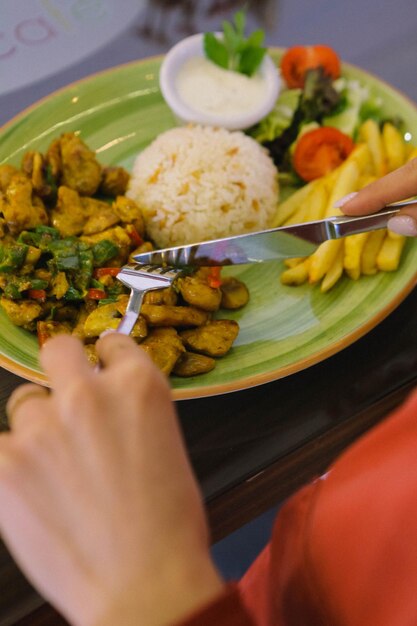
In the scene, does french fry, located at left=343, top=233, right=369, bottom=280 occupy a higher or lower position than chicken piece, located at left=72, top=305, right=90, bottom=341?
lower

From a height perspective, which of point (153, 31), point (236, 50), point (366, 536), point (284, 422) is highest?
point (153, 31)

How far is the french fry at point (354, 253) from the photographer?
1519 mm

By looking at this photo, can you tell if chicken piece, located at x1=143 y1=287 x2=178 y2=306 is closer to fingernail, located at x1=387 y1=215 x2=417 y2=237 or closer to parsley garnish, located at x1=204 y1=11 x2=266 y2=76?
fingernail, located at x1=387 y1=215 x2=417 y2=237

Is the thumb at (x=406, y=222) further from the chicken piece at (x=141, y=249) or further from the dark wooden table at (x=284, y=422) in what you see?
the chicken piece at (x=141, y=249)

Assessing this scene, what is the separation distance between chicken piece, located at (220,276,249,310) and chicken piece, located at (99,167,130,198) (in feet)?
1.57

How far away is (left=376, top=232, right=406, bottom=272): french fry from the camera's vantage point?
1504 millimetres

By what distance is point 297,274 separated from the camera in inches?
63.2

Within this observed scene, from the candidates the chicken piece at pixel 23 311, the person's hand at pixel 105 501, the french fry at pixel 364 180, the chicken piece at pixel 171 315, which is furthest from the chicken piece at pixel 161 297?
the person's hand at pixel 105 501

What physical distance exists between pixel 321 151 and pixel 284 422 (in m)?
0.94

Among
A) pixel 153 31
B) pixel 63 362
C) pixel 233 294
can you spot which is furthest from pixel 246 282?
pixel 153 31

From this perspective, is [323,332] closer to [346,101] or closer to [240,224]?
[240,224]

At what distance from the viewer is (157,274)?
1.38 metres

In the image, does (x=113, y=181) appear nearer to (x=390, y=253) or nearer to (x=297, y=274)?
(x=297, y=274)

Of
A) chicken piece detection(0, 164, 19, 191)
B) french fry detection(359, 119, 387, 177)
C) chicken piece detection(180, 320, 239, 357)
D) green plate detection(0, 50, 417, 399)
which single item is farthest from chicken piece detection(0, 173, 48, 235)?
french fry detection(359, 119, 387, 177)
